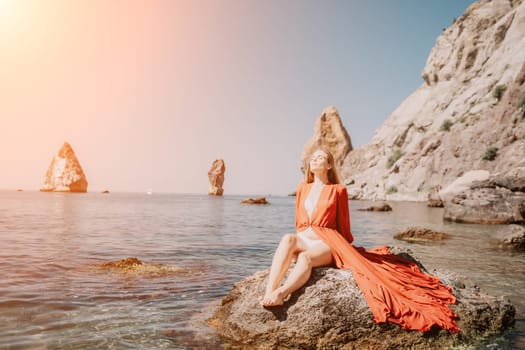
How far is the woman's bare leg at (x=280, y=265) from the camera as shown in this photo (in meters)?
5.33

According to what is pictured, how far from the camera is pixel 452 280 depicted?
6.50m

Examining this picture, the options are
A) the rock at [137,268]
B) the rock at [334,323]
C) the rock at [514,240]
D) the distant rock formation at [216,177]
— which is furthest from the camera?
the distant rock formation at [216,177]

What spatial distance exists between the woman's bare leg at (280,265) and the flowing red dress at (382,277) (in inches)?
26.7

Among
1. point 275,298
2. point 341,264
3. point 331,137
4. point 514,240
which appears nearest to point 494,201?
point 514,240

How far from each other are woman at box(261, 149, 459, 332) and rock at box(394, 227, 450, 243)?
12.4 metres

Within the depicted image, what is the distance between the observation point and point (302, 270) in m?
5.38

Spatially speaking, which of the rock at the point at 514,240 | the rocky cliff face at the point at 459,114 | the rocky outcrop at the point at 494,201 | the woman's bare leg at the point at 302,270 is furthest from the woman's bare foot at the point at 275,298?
the rocky cliff face at the point at 459,114

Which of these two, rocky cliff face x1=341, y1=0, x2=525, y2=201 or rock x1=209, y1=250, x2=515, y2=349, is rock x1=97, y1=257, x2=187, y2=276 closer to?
rock x1=209, y1=250, x2=515, y2=349

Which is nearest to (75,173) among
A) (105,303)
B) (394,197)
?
(394,197)

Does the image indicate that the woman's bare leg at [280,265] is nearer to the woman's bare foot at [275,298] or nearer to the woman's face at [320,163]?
the woman's bare foot at [275,298]

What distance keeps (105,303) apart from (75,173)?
16997 centimetres

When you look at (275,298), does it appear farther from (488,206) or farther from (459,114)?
(459,114)

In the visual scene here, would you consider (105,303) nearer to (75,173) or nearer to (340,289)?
(340,289)

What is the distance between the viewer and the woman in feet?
16.9
